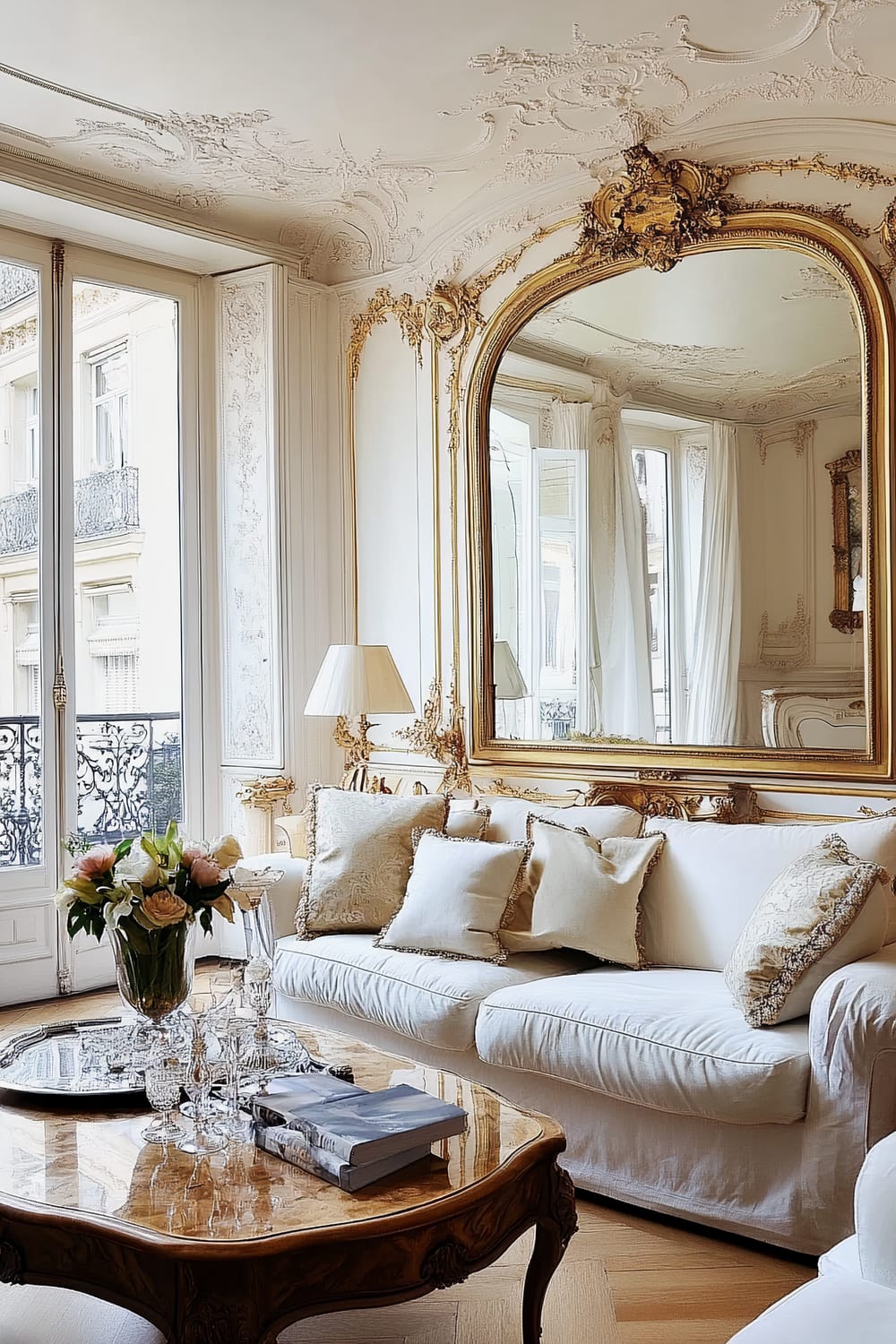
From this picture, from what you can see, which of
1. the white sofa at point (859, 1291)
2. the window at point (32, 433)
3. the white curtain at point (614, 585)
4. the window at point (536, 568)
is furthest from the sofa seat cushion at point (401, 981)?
the window at point (32, 433)

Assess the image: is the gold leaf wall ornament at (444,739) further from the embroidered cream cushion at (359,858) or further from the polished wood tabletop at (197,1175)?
the polished wood tabletop at (197,1175)

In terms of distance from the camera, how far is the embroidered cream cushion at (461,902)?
11.7ft

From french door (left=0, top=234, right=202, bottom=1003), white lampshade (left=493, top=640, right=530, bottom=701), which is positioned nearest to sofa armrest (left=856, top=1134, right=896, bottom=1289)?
white lampshade (left=493, top=640, right=530, bottom=701)

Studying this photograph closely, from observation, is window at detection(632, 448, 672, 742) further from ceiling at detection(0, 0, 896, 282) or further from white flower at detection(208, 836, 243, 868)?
white flower at detection(208, 836, 243, 868)

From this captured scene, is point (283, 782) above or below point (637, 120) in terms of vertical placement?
below

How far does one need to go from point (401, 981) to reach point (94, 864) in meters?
1.20

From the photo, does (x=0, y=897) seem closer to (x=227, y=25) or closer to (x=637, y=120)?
(x=227, y=25)

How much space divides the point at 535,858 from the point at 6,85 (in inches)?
116

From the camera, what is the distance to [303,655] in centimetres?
528

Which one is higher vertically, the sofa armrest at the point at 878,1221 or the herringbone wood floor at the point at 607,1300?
the sofa armrest at the point at 878,1221

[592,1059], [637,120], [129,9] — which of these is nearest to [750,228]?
[637,120]

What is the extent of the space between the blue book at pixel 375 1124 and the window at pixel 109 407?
11.5ft

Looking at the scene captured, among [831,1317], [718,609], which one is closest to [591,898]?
[718,609]

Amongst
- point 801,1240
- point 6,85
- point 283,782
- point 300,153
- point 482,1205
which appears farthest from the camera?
point 283,782
